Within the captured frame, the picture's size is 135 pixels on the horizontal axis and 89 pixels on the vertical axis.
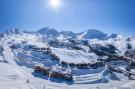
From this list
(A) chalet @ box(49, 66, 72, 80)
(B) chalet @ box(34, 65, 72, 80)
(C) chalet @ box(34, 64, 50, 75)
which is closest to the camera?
(A) chalet @ box(49, 66, 72, 80)

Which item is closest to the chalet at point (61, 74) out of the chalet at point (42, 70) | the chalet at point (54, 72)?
the chalet at point (54, 72)

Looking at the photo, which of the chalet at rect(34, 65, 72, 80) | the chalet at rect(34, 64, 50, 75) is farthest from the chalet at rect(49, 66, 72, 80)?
the chalet at rect(34, 64, 50, 75)

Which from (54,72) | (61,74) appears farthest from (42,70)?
(61,74)

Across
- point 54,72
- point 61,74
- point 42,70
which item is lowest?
point 61,74

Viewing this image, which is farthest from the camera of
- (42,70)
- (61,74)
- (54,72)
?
(42,70)

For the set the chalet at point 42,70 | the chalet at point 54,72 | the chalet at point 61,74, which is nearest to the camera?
the chalet at point 61,74

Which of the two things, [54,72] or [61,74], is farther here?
[54,72]

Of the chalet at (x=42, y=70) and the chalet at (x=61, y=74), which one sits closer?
the chalet at (x=61, y=74)

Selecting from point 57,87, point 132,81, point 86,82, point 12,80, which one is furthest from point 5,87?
point 132,81

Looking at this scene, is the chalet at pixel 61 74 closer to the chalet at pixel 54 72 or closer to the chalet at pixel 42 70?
the chalet at pixel 54 72

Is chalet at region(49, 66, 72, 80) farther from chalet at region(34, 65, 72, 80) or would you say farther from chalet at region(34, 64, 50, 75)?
chalet at region(34, 64, 50, 75)

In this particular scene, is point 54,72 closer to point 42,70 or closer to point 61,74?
point 61,74
